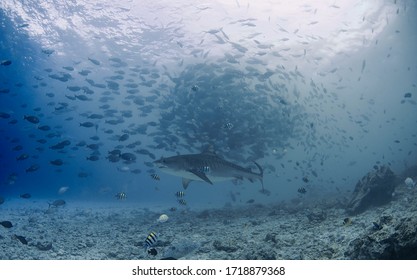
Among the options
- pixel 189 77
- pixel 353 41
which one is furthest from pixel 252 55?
pixel 353 41

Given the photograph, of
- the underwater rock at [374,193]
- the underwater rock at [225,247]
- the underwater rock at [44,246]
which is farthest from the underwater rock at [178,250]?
the underwater rock at [374,193]

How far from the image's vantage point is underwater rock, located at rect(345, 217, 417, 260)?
4.09 meters

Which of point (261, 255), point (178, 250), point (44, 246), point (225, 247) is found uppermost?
point (44, 246)

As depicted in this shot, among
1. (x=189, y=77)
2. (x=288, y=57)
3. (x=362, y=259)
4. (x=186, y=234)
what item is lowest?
(x=362, y=259)

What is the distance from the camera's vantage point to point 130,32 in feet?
101

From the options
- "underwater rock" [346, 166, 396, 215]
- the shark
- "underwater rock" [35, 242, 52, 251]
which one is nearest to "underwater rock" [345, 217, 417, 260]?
the shark

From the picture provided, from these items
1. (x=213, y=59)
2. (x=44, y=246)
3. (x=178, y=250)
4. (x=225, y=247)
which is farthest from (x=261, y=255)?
(x=213, y=59)

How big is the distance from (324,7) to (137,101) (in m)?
19.2

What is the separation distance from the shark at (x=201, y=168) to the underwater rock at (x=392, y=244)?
405 cm

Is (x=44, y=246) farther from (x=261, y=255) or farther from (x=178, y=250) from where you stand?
(x=261, y=255)

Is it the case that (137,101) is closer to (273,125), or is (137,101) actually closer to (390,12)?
(273,125)

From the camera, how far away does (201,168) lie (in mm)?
8727

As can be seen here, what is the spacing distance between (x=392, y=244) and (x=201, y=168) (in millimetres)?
5398

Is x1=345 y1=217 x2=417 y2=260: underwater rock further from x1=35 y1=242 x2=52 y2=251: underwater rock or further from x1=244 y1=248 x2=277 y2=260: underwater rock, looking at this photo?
x1=35 y1=242 x2=52 y2=251: underwater rock
